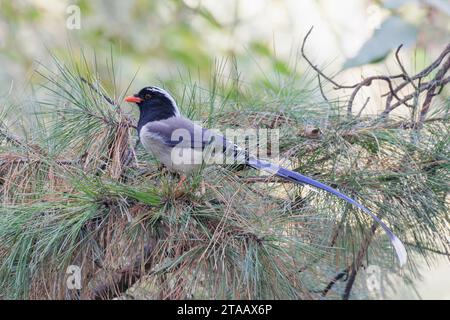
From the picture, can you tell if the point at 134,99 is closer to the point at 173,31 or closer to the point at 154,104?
the point at 154,104

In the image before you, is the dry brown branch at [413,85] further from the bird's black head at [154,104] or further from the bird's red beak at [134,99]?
the bird's red beak at [134,99]

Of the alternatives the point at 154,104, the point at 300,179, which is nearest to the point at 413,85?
the point at 300,179

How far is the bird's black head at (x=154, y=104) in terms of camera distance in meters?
1.78

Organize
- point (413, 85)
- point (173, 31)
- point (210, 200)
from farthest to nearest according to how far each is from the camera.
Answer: point (173, 31)
point (413, 85)
point (210, 200)

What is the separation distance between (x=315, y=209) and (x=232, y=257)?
27 centimetres

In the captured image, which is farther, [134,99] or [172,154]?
[134,99]

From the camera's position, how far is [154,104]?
1904 mm

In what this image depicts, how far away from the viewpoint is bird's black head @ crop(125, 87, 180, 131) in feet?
5.84

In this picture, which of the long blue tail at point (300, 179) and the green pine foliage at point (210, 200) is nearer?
the green pine foliage at point (210, 200)

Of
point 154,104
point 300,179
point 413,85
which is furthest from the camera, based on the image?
point 154,104

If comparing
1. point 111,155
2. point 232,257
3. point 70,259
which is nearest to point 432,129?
point 232,257

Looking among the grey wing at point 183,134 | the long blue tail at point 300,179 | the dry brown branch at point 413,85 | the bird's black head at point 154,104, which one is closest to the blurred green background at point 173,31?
the bird's black head at point 154,104

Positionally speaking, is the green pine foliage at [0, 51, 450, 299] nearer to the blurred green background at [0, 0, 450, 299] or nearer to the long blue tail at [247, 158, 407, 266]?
the long blue tail at [247, 158, 407, 266]

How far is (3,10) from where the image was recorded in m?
Answer: 4.01
